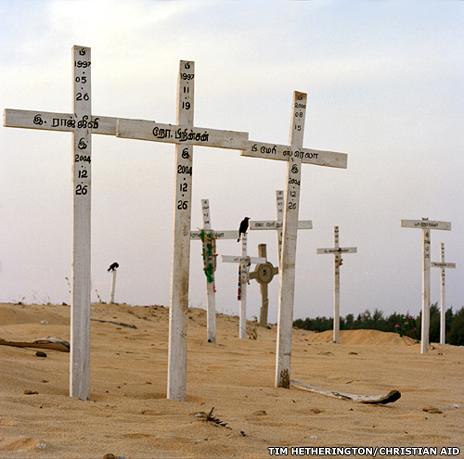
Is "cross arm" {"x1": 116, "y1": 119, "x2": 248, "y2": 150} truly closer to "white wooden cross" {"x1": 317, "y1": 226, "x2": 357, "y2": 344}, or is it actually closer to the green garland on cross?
the green garland on cross

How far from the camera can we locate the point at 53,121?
327 inches

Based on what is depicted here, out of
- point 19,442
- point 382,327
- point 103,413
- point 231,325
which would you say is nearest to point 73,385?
point 103,413

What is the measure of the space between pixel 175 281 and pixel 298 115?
118 inches

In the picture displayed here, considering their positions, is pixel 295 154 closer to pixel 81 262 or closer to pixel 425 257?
pixel 81 262

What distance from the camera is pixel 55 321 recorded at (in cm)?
1975

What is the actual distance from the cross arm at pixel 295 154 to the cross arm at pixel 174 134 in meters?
0.42

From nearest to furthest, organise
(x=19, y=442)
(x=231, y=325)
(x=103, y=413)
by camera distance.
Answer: (x=19, y=442) → (x=103, y=413) → (x=231, y=325)

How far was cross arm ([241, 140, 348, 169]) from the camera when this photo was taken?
388 inches

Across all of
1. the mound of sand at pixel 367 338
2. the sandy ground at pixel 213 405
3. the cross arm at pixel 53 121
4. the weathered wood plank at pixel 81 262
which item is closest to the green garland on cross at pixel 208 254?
the sandy ground at pixel 213 405

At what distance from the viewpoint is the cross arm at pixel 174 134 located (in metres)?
8.66

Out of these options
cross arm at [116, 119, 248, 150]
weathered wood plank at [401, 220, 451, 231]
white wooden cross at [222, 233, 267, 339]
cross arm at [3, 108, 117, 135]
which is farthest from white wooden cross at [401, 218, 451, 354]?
cross arm at [3, 108, 117, 135]

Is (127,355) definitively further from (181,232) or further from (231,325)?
(231,325)

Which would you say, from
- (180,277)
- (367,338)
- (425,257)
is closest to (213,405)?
(180,277)

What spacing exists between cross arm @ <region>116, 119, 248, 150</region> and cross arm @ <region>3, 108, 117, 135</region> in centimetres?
14
